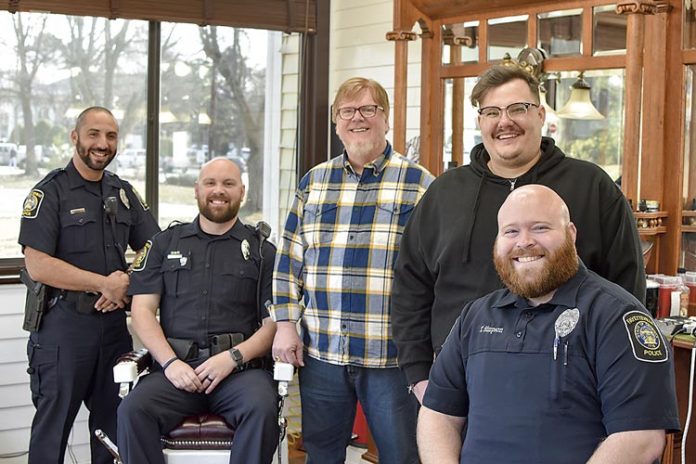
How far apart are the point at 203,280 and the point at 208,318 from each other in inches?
5.7

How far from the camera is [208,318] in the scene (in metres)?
3.54

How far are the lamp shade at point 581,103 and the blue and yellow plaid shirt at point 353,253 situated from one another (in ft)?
4.46

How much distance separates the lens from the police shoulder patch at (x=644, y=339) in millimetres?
2076

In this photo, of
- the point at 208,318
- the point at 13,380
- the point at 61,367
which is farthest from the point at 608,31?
the point at 13,380

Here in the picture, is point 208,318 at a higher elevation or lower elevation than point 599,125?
lower

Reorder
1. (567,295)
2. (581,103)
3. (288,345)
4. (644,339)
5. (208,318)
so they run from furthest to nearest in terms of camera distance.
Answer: (581,103), (208,318), (288,345), (567,295), (644,339)

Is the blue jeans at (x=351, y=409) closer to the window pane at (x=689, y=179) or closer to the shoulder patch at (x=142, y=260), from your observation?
the shoulder patch at (x=142, y=260)

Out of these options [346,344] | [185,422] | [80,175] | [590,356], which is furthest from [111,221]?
[590,356]

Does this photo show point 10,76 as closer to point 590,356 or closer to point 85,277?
point 85,277

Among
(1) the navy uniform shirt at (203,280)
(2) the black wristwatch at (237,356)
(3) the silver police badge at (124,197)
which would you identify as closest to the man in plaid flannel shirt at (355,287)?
(2) the black wristwatch at (237,356)

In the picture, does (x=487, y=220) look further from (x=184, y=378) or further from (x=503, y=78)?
(x=184, y=378)

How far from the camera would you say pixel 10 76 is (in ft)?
15.4

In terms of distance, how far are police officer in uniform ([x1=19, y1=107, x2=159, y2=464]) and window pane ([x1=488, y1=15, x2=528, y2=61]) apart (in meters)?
1.72

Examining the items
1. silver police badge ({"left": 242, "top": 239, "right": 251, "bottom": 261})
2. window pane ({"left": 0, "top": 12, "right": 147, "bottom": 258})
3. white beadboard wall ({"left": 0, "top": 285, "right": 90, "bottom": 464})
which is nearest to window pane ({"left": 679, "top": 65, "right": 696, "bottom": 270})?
silver police badge ({"left": 242, "top": 239, "right": 251, "bottom": 261})
